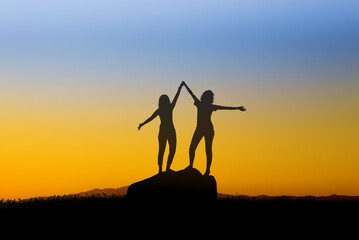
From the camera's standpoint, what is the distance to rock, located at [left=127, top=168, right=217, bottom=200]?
934 inches

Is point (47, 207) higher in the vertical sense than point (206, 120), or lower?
lower

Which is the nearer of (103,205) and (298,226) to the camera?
(298,226)

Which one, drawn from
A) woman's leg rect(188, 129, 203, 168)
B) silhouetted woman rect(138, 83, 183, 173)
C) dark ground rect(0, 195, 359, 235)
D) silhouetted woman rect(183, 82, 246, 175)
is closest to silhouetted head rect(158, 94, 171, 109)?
silhouetted woman rect(138, 83, 183, 173)

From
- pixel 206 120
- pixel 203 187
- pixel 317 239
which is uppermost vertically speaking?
pixel 206 120

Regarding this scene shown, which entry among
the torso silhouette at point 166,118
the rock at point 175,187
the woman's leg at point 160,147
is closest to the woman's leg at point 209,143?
the rock at point 175,187

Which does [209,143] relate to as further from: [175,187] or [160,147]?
[175,187]

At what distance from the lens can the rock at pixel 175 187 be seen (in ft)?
77.8

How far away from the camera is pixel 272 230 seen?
2186 cm

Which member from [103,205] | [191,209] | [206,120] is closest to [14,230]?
[103,205]

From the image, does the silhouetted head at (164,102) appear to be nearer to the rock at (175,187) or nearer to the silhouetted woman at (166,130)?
the silhouetted woman at (166,130)

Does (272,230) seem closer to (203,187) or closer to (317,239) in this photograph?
(317,239)

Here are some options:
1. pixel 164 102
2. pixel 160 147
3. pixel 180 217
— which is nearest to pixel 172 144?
pixel 160 147

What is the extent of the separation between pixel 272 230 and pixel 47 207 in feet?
32.0

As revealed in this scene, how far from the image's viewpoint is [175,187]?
2372 cm
